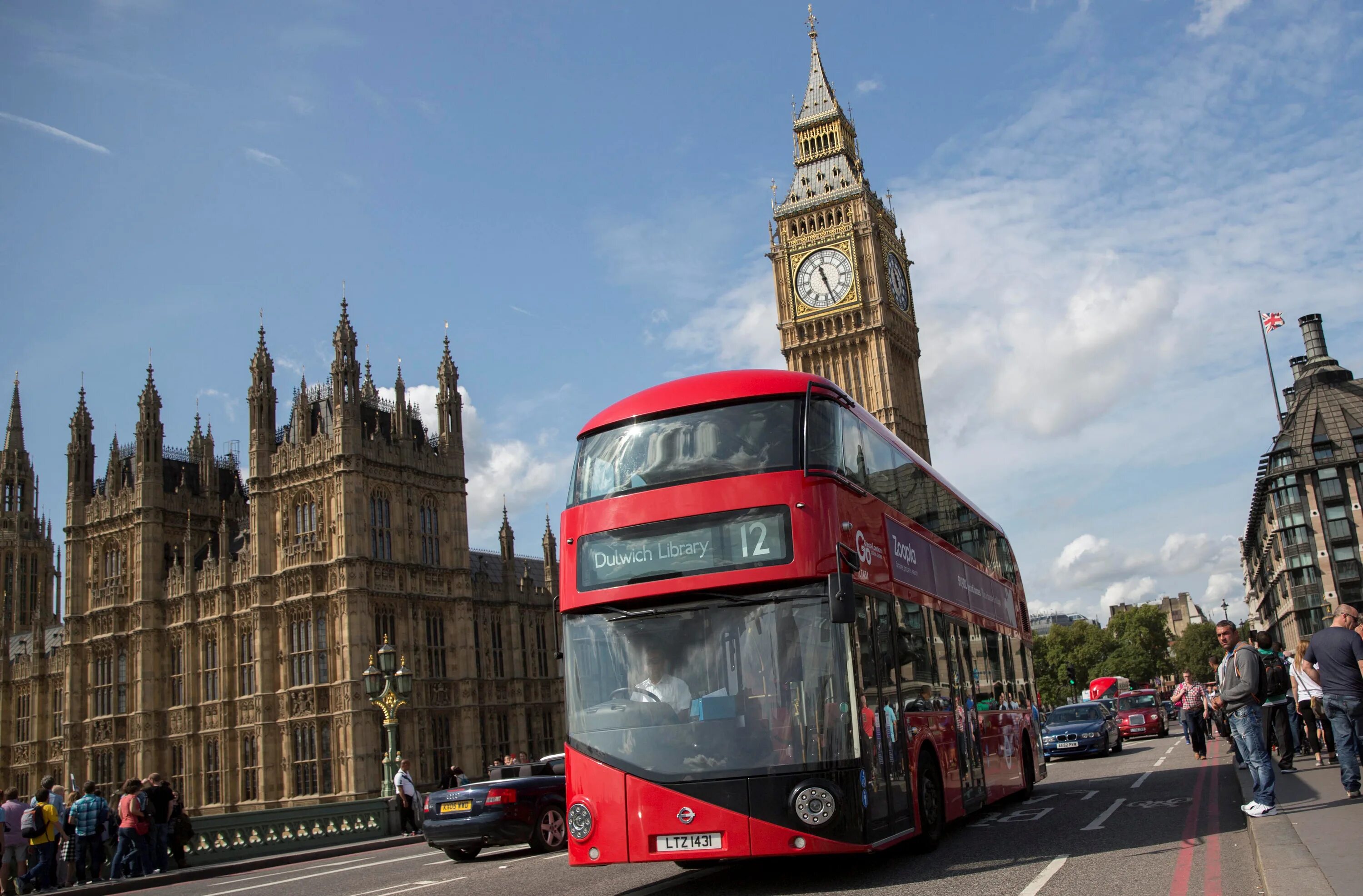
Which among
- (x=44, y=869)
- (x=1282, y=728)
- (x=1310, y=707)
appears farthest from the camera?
(x=44, y=869)

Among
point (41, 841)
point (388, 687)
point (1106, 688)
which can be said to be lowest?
point (1106, 688)

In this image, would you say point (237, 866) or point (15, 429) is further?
point (15, 429)

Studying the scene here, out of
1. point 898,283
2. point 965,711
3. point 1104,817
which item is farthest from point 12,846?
point 898,283

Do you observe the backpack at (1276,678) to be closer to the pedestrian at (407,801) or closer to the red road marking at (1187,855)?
the red road marking at (1187,855)

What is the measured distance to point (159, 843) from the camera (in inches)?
791

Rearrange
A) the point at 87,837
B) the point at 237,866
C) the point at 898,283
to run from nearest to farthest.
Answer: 1. the point at 87,837
2. the point at 237,866
3. the point at 898,283

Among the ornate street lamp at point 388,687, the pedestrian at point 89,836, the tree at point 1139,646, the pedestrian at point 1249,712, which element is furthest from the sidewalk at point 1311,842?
the tree at point 1139,646

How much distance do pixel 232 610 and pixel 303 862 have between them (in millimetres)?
26528

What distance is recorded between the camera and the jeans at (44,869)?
59.1 ft

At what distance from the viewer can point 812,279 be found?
7588cm

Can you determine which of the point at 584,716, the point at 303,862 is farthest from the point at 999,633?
the point at 303,862

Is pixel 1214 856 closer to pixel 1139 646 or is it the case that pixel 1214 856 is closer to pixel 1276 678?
pixel 1276 678

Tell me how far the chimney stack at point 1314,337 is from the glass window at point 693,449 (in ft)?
290

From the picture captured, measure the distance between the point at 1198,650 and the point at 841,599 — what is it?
441 ft
